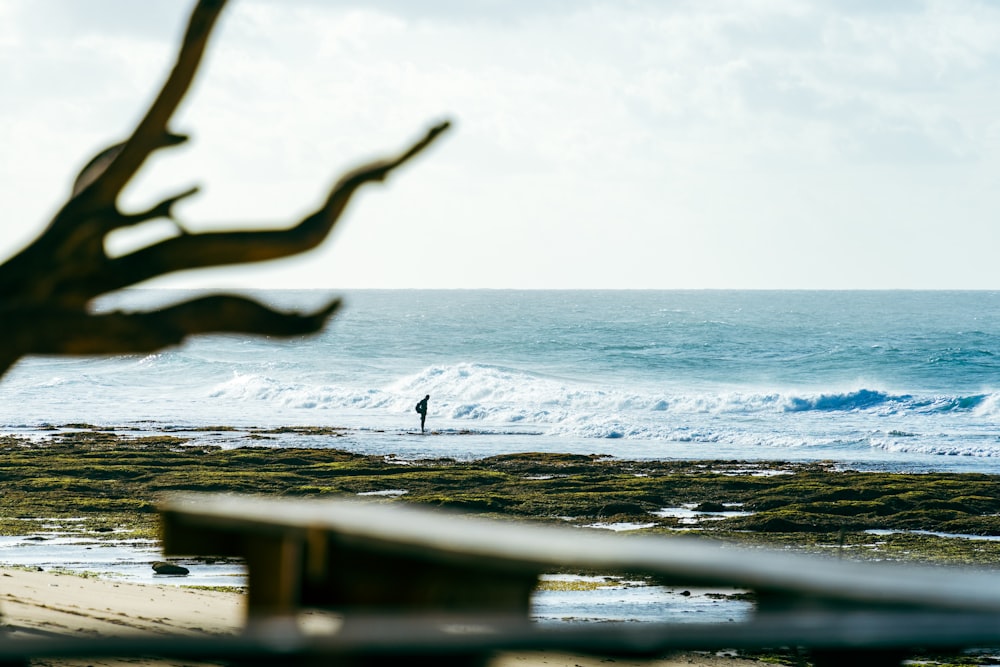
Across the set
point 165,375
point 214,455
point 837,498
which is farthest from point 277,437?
point 165,375

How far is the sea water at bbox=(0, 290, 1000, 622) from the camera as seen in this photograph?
1277 inches

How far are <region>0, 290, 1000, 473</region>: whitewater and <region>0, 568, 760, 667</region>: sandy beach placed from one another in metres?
7.62

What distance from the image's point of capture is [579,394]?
54188 millimetres

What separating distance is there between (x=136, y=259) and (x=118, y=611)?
7.81m

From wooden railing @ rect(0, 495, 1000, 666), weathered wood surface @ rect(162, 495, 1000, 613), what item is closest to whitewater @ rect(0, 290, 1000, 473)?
weathered wood surface @ rect(162, 495, 1000, 613)

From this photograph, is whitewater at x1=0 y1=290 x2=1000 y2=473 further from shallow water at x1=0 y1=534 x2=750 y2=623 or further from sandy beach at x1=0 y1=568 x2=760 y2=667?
sandy beach at x1=0 y1=568 x2=760 y2=667

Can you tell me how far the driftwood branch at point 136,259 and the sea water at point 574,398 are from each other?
778 mm

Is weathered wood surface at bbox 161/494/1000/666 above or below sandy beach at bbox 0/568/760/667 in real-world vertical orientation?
above

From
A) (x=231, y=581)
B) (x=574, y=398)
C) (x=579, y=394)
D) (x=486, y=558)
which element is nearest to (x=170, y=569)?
(x=231, y=581)

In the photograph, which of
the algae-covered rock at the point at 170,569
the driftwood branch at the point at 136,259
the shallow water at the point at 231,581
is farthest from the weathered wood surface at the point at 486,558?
the algae-covered rock at the point at 170,569

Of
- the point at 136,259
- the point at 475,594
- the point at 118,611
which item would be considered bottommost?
the point at 118,611

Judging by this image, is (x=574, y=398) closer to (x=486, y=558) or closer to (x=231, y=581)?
(x=231, y=581)

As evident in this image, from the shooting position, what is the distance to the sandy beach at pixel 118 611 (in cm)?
966

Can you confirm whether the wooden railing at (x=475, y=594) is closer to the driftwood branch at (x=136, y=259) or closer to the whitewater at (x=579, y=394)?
the driftwood branch at (x=136, y=259)
